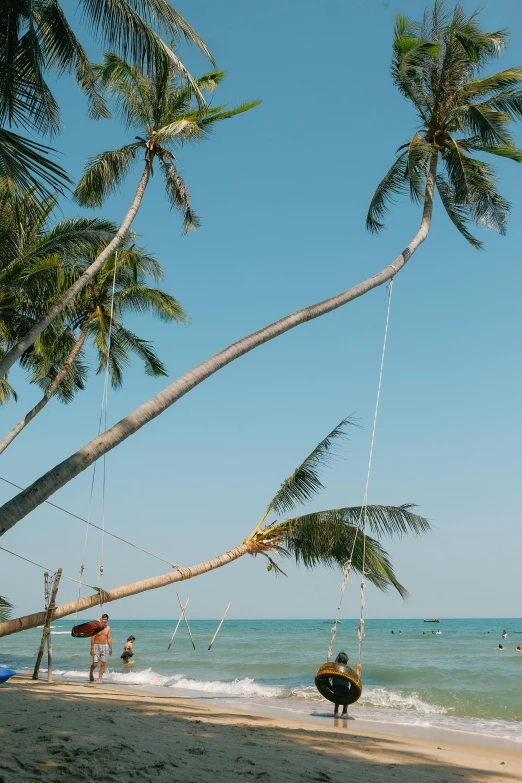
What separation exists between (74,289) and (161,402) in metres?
3.43

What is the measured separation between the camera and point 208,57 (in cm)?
715

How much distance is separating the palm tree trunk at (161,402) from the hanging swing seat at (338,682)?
5050 mm

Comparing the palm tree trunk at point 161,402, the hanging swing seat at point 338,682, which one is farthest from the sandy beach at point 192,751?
the palm tree trunk at point 161,402

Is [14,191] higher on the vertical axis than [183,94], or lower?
lower

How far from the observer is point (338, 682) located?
1057cm

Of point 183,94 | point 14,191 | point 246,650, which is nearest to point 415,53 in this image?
point 183,94

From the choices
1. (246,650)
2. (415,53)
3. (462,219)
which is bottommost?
(246,650)

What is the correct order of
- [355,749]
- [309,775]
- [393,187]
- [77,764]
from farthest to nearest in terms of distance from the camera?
[393,187]
[355,749]
[309,775]
[77,764]

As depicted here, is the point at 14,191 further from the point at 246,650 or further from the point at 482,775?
the point at 246,650

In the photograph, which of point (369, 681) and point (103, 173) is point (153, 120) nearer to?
point (103, 173)

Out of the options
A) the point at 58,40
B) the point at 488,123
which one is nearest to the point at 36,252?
the point at 58,40

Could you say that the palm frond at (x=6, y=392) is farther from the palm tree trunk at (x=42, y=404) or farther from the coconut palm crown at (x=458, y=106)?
the coconut palm crown at (x=458, y=106)

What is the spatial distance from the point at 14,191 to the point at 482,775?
904cm

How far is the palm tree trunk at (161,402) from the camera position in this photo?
5852 mm
